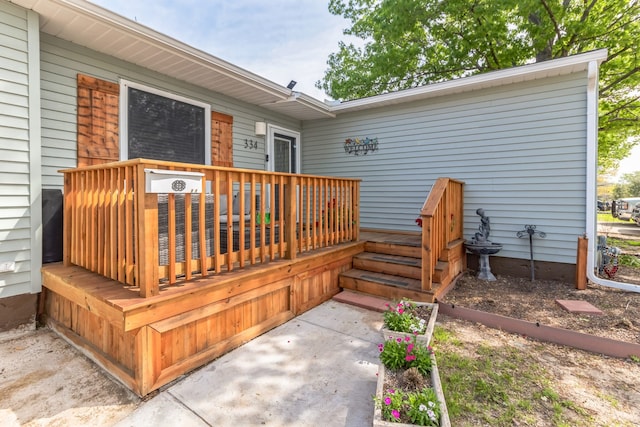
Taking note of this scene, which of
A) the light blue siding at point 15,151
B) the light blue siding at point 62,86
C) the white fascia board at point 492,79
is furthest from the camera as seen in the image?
the white fascia board at point 492,79

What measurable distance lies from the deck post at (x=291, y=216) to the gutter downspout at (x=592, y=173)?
3974 mm

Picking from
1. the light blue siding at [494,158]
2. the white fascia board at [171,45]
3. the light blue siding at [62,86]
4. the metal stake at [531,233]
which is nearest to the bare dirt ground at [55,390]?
the light blue siding at [62,86]

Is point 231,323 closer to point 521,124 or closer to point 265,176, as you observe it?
point 265,176

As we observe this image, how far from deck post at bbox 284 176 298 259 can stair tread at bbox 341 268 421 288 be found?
1112 millimetres

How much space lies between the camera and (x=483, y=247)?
446cm

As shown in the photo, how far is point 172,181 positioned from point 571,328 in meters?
3.86

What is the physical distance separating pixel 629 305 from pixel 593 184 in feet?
5.08

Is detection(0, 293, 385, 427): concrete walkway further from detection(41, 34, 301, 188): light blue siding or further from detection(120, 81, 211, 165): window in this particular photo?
detection(120, 81, 211, 165): window

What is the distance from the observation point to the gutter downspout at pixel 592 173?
396cm

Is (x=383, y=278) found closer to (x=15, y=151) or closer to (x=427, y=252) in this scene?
(x=427, y=252)

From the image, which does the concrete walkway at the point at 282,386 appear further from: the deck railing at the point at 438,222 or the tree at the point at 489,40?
the tree at the point at 489,40

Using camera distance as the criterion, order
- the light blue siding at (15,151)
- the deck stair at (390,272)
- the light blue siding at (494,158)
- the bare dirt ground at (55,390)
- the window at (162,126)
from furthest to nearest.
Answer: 1. the light blue siding at (494,158)
2. the window at (162,126)
3. the deck stair at (390,272)
4. the light blue siding at (15,151)
5. the bare dirt ground at (55,390)

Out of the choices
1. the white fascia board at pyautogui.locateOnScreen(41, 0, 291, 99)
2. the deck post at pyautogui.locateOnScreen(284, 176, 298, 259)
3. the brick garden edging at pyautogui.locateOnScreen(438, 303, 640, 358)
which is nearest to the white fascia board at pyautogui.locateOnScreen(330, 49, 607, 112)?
the white fascia board at pyautogui.locateOnScreen(41, 0, 291, 99)

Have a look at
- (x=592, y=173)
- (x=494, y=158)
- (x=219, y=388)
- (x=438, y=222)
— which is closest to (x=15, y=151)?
(x=219, y=388)
